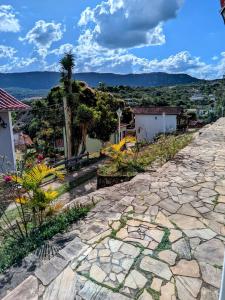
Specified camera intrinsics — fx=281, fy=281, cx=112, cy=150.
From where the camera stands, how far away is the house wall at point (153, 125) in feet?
83.8

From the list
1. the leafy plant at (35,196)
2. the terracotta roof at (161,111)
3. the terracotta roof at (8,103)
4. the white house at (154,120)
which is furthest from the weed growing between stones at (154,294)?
the terracotta roof at (161,111)

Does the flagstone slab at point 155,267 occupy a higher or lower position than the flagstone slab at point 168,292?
higher

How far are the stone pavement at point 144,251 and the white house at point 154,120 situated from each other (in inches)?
796

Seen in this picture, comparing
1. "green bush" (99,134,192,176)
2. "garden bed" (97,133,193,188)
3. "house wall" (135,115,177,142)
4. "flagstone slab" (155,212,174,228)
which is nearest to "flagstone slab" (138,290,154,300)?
"flagstone slab" (155,212,174,228)

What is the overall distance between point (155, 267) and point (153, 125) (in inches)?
914

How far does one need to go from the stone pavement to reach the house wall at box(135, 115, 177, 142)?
2022 centimetres

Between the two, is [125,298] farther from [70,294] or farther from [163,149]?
[163,149]

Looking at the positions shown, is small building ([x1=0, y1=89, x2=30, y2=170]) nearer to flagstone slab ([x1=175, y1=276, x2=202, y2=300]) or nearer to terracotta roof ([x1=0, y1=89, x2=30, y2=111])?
terracotta roof ([x1=0, y1=89, x2=30, y2=111])

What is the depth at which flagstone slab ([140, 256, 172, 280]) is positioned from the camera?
3.08 metres

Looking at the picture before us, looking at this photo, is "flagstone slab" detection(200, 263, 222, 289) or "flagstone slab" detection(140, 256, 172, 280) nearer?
Answer: "flagstone slab" detection(200, 263, 222, 289)

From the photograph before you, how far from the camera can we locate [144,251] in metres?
3.50

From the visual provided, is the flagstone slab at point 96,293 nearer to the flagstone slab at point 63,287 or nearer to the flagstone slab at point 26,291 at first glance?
the flagstone slab at point 63,287

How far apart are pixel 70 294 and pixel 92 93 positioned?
14.1 m

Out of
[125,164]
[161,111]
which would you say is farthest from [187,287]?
[161,111]
